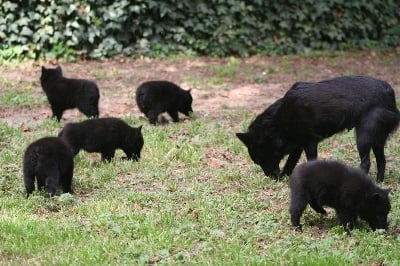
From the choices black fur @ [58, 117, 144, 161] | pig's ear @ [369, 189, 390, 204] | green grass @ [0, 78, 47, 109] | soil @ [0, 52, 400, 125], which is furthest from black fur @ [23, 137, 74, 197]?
green grass @ [0, 78, 47, 109]

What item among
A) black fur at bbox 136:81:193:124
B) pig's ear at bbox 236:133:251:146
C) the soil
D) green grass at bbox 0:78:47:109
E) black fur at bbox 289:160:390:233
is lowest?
the soil

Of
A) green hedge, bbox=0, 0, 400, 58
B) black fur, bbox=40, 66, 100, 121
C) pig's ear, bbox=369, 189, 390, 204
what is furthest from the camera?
green hedge, bbox=0, 0, 400, 58

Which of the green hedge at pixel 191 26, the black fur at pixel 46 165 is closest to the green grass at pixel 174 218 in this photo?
the black fur at pixel 46 165

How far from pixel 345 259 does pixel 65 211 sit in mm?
3153

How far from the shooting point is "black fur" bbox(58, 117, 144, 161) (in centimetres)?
925

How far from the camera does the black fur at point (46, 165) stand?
754 centimetres

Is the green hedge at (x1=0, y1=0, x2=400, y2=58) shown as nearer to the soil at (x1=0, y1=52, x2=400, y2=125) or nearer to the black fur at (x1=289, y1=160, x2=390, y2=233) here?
the soil at (x1=0, y1=52, x2=400, y2=125)

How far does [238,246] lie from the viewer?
6.29 metres

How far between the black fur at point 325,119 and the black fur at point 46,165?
248 cm

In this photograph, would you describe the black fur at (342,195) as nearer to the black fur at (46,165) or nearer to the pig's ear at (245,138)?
the pig's ear at (245,138)

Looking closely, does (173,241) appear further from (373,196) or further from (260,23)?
(260,23)

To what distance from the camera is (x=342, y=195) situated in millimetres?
6777

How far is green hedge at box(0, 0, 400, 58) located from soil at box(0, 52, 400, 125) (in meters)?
0.50

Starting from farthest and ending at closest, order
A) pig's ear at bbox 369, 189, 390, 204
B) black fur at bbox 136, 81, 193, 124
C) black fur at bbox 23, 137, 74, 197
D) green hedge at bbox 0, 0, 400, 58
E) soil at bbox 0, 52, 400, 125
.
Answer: green hedge at bbox 0, 0, 400, 58, soil at bbox 0, 52, 400, 125, black fur at bbox 136, 81, 193, 124, black fur at bbox 23, 137, 74, 197, pig's ear at bbox 369, 189, 390, 204
